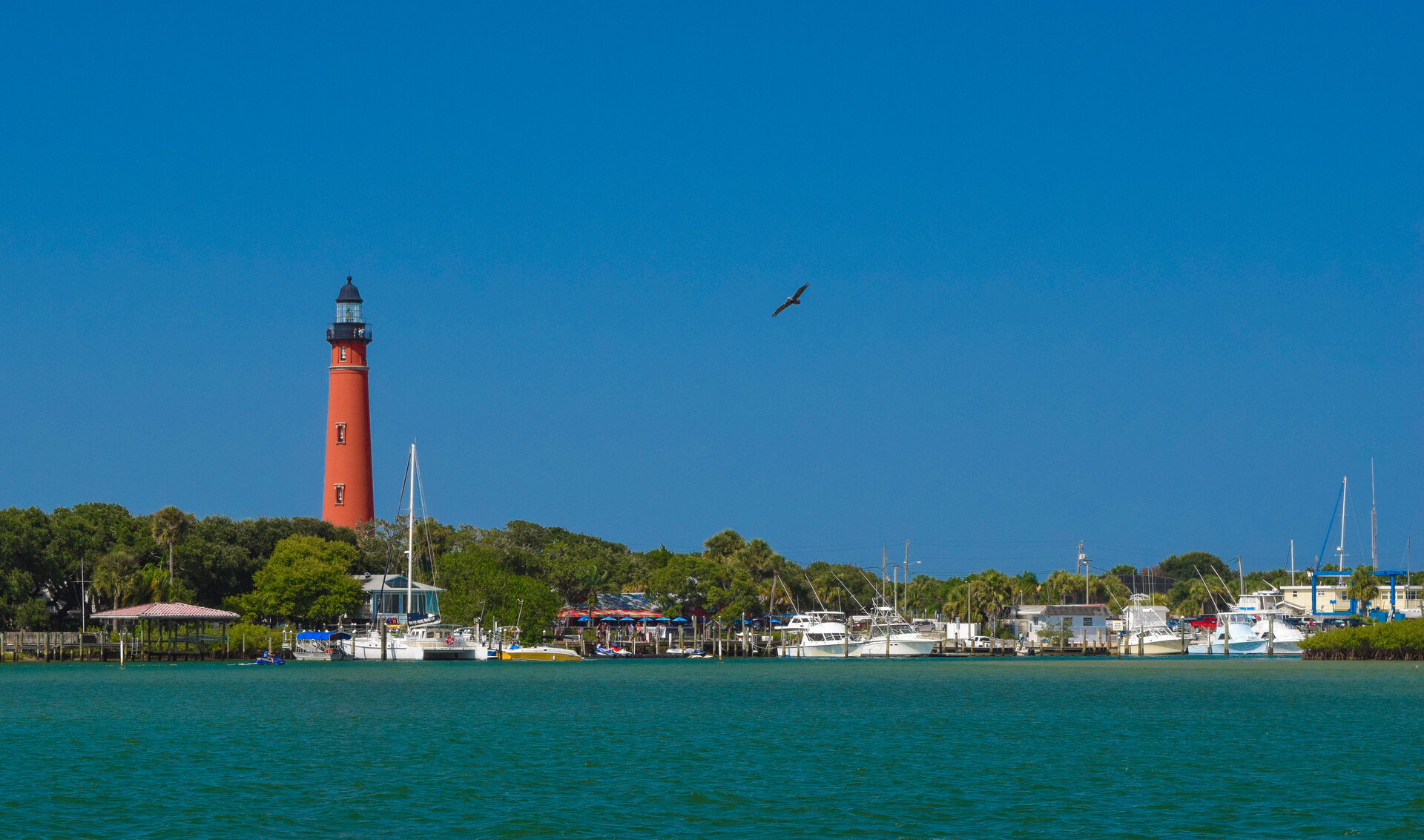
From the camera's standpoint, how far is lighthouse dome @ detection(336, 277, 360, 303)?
455ft

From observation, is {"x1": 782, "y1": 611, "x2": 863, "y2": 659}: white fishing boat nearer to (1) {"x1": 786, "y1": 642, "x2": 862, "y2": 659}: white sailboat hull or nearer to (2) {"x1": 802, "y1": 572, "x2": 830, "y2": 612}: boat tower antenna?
(1) {"x1": 786, "y1": 642, "x2": 862, "y2": 659}: white sailboat hull

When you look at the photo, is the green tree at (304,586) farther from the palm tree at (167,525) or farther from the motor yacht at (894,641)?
the motor yacht at (894,641)

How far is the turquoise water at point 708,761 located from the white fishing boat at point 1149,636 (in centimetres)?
6497

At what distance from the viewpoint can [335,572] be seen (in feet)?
399

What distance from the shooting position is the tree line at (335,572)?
109625 mm

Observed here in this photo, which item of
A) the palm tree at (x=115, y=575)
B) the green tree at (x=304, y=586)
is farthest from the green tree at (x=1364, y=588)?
Result: the palm tree at (x=115, y=575)

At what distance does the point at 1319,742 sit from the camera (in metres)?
49.1

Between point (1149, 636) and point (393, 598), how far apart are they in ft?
232

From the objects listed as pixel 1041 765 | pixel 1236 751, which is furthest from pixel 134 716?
pixel 1236 751

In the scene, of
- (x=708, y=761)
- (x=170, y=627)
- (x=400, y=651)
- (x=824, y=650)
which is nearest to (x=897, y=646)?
(x=824, y=650)

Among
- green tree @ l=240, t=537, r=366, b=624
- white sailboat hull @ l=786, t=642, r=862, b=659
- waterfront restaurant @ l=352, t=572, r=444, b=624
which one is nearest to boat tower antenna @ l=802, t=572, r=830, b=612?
white sailboat hull @ l=786, t=642, r=862, b=659

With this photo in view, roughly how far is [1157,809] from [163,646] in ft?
310

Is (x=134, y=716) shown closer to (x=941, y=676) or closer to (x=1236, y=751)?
(x=1236, y=751)

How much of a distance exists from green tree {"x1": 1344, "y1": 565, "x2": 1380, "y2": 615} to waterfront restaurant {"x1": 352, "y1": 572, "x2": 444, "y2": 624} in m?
86.7
